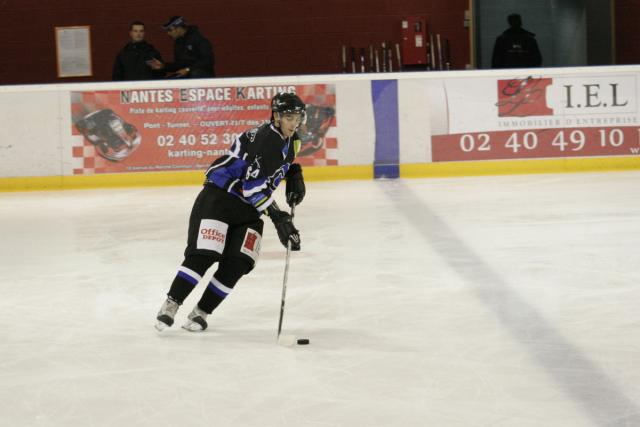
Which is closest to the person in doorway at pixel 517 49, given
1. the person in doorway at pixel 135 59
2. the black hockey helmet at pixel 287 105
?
the person in doorway at pixel 135 59

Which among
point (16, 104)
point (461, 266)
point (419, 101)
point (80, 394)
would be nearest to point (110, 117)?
point (16, 104)

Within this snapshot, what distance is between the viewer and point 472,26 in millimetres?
14812

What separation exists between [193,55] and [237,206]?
6875 millimetres

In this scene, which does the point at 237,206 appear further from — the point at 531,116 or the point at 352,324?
the point at 531,116

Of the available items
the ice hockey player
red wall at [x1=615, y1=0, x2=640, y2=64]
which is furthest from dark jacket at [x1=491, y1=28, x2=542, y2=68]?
the ice hockey player

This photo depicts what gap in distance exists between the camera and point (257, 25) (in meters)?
14.8

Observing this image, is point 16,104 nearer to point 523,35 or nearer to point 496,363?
point 523,35

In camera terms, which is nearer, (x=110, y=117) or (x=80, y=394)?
(x=80, y=394)

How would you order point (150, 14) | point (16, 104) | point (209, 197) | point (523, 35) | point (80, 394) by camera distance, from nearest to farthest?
point (80, 394) < point (209, 197) < point (16, 104) < point (523, 35) < point (150, 14)

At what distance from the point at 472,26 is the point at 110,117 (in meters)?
5.87

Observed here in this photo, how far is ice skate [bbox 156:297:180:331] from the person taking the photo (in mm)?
4523

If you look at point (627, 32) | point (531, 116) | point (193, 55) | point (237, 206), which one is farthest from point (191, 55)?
point (237, 206)

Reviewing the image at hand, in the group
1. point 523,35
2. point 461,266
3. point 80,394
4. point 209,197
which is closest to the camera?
point 80,394

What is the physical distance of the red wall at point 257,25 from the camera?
14.7m
